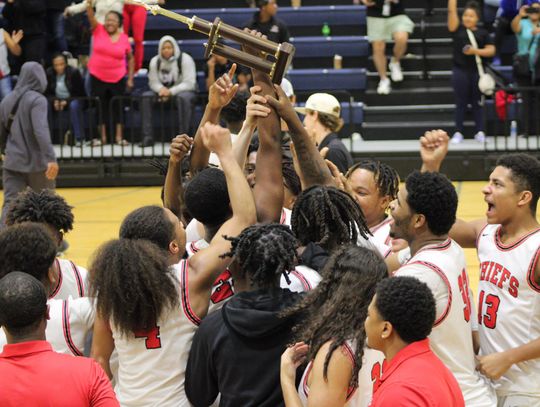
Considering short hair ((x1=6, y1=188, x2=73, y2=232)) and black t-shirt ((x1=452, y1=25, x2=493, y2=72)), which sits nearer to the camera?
short hair ((x1=6, y1=188, x2=73, y2=232))

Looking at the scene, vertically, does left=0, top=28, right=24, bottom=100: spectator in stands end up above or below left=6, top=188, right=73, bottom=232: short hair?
below

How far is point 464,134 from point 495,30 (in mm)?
1867

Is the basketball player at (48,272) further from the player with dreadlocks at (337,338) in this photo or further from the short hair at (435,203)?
the short hair at (435,203)

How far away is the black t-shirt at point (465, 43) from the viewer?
14.1m

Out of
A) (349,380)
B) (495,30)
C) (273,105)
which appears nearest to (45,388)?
(349,380)

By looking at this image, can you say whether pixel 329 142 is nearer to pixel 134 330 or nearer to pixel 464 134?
pixel 134 330

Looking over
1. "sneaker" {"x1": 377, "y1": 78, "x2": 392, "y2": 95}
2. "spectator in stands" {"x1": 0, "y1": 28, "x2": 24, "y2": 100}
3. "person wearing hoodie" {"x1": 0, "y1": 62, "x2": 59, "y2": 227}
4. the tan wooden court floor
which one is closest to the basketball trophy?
the tan wooden court floor

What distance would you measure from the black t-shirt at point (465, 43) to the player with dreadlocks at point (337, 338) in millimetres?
11023

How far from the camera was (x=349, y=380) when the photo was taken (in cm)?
335

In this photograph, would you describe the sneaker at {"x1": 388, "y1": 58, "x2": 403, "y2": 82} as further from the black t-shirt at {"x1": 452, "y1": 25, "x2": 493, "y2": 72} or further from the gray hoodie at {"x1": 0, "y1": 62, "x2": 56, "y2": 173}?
the gray hoodie at {"x1": 0, "y1": 62, "x2": 56, "y2": 173}

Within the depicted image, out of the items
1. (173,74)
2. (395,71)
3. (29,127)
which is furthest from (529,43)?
(29,127)

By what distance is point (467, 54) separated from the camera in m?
14.1

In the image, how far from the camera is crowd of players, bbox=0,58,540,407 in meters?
3.17

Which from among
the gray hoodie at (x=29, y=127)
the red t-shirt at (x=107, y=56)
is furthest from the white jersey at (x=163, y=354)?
the red t-shirt at (x=107, y=56)
